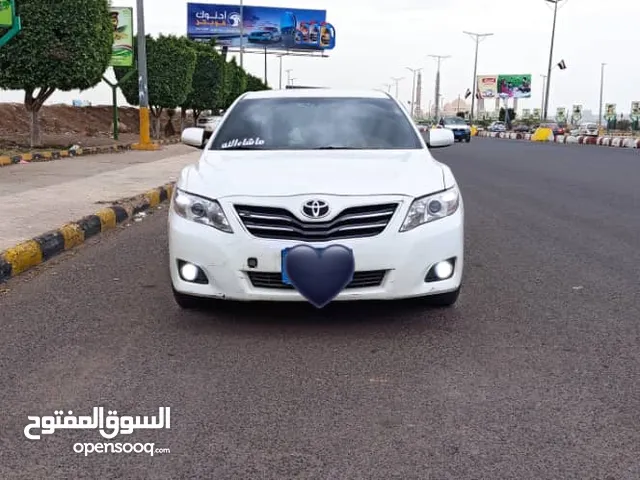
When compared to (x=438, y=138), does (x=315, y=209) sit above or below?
below

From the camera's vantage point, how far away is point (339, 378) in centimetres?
346

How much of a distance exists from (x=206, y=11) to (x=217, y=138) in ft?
220

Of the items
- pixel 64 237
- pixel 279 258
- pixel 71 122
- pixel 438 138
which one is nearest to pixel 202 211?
pixel 279 258

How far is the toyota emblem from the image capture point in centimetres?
387

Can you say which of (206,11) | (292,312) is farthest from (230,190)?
(206,11)

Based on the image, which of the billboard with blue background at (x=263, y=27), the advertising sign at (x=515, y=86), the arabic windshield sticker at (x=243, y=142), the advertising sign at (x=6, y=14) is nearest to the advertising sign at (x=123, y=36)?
the advertising sign at (x=6, y=14)

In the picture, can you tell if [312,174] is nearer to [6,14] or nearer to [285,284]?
[285,284]

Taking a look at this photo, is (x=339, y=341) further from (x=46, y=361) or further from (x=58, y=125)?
(x=58, y=125)

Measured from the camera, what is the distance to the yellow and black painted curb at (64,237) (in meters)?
5.67

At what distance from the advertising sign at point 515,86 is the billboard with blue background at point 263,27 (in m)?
27.3

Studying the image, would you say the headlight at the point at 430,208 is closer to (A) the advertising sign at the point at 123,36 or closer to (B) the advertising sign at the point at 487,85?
(A) the advertising sign at the point at 123,36

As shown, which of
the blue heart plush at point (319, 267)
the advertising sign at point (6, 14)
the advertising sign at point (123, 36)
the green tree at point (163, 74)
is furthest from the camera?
the green tree at point (163, 74)

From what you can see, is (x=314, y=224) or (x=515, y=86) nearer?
(x=314, y=224)

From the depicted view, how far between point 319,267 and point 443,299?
3.20 feet
